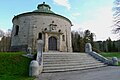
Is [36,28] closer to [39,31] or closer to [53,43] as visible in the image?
[39,31]

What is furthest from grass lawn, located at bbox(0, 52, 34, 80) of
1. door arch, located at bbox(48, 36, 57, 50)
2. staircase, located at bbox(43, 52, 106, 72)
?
door arch, located at bbox(48, 36, 57, 50)

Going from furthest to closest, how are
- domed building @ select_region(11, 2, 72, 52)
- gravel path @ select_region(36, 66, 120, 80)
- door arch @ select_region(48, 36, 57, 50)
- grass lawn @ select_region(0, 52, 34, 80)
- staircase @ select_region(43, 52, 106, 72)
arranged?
door arch @ select_region(48, 36, 57, 50) < domed building @ select_region(11, 2, 72, 52) < staircase @ select_region(43, 52, 106, 72) < grass lawn @ select_region(0, 52, 34, 80) < gravel path @ select_region(36, 66, 120, 80)

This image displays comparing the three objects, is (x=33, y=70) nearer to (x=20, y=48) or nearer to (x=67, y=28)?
(x=20, y=48)

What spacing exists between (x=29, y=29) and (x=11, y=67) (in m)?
17.4

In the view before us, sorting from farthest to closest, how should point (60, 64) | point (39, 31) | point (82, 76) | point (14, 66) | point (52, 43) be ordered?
point (52, 43), point (39, 31), point (60, 64), point (14, 66), point (82, 76)

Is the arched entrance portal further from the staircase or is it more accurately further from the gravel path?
the gravel path

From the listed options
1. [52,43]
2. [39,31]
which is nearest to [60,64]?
[52,43]

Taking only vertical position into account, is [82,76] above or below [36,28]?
below

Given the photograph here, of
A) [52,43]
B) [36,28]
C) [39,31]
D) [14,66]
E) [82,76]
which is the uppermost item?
[36,28]

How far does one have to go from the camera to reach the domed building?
27.8m

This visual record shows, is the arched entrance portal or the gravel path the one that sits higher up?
the arched entrance portal

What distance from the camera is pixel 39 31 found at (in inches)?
1105

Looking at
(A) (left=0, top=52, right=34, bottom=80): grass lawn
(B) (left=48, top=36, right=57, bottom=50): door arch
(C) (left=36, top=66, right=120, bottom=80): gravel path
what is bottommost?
(C) (left=36, top=66, right=120, bottom=80): gravel path

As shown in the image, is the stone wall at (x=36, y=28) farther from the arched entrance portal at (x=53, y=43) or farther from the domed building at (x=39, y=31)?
the arched entrance portal at (x=53, y=43)
